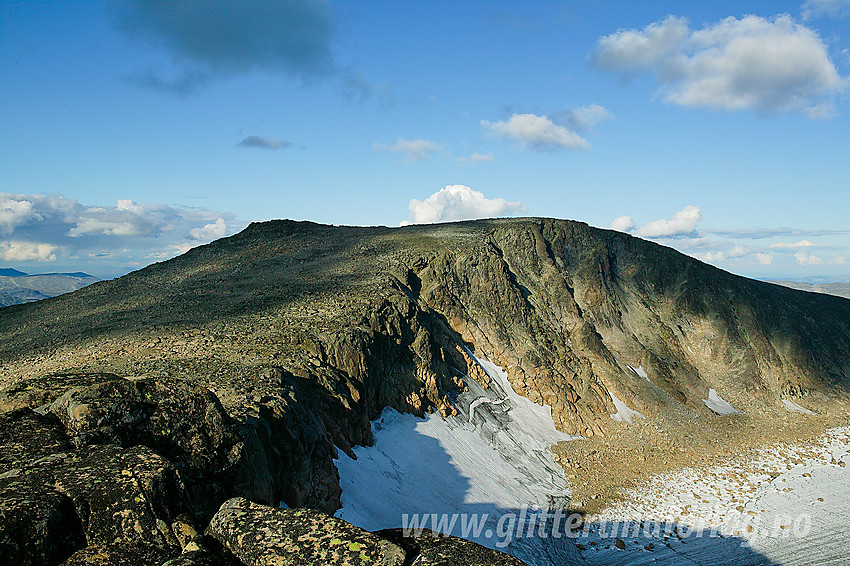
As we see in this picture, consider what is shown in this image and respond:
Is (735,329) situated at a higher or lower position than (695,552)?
higher

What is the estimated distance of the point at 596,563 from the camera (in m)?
21.8

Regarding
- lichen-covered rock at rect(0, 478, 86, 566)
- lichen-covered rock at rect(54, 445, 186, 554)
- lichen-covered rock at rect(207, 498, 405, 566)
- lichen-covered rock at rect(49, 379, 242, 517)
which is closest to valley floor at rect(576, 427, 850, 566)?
lichen-covered rock at rect(49, 379, 242, 517)

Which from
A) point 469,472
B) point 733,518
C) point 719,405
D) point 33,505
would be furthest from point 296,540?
point 719,405

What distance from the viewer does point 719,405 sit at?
4216 cm

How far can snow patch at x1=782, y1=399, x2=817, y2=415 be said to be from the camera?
143 feet

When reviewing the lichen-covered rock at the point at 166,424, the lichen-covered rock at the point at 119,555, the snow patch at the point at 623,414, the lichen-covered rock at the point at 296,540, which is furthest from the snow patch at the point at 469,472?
the lichen-covered rock at the point at 119,555

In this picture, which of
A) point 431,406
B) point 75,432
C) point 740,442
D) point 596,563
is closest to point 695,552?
point 596,563

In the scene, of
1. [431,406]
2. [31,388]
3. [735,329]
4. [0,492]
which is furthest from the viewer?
[735,329]

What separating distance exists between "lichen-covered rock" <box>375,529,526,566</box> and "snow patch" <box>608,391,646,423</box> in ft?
112

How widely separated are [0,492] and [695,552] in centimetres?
2707

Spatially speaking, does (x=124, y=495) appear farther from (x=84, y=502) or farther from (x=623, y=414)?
(x=623, y=414)

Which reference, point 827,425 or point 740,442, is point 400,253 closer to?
point 740,442

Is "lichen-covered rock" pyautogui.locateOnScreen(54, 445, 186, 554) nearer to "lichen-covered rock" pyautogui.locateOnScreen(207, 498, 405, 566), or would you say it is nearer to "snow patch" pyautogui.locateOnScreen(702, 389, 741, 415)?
"lichen-covered rock" pyautogui.locateOnScreen(207, 498, 405, 566)

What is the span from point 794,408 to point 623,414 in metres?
19.5
